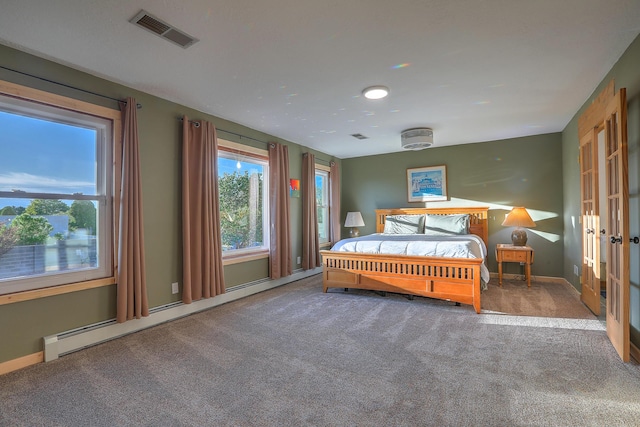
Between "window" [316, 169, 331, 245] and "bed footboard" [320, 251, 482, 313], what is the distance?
6.10ft

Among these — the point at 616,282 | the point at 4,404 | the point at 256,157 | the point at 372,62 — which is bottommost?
the point at 4,404

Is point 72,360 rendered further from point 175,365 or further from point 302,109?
point 302,109

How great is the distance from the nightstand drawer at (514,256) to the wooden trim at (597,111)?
1771 millimetres

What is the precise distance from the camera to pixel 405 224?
5457 millimetres

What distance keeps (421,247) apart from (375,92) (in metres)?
1.97

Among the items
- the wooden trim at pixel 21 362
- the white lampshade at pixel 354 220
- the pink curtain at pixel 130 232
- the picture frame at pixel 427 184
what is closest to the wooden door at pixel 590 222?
the picture frame at pixel 427 184

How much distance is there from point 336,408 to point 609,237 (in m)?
2.52

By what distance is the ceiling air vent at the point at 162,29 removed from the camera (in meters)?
1.96

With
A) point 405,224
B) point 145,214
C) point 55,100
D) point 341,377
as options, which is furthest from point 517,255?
point 55,100

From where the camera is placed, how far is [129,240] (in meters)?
2.89

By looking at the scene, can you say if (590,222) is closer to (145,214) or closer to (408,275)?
(408,275)

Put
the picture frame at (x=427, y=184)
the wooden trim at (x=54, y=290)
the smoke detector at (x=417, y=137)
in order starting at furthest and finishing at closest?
the picture frame at (x=427, y=184)
the smoke detector at (x=417, y=137)
the wooden trim at (x=54, y=290)

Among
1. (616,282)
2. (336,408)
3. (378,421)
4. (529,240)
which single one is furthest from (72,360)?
A: (529,240)

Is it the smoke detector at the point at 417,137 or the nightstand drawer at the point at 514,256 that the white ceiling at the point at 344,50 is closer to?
the smoke detector at the point at 417,137
